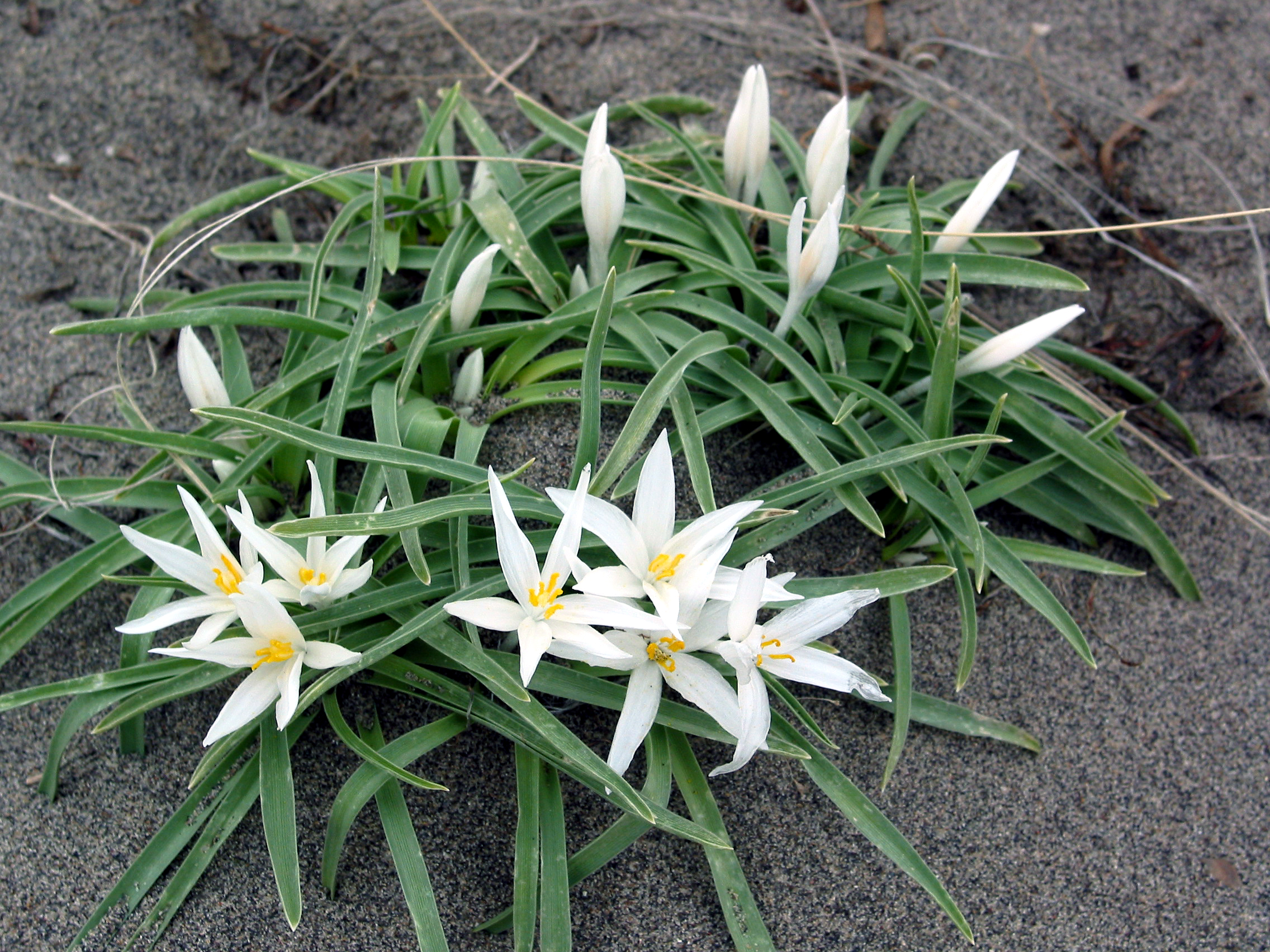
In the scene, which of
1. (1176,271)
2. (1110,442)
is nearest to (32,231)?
(1110,442)

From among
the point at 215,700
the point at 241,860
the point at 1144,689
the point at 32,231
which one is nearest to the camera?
the point at 241,860

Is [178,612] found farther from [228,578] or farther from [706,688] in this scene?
[706,688]

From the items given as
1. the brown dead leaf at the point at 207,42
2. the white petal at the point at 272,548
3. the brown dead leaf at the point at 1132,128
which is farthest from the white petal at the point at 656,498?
the brown dead leaf at the point at 207,42

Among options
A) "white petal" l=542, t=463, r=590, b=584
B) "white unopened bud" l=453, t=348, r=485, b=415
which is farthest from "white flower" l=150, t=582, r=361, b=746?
"white unopened bud" l=453, t=348, r=485, b=415

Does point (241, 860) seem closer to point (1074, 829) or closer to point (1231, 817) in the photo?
point (1074, 829)

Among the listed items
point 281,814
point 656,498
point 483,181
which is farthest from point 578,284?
point 281,814

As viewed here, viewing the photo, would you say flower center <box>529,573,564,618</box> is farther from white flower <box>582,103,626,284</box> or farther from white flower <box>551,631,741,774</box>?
white flower <box>582,103,626,284</box>
